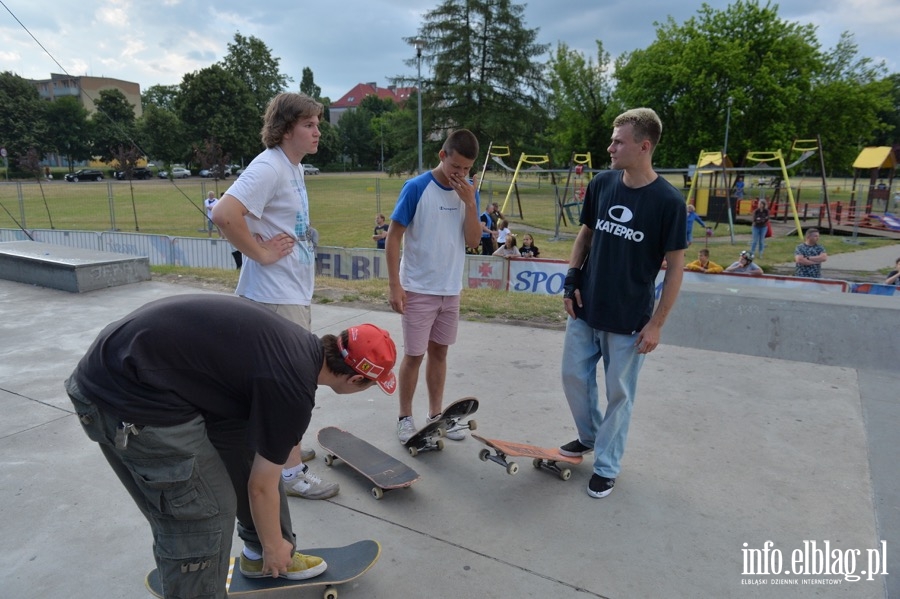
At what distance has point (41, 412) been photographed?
398 cm

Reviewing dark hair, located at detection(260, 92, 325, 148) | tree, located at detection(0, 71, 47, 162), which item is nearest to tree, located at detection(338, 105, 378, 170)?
tree, located at detection(0, 71, 47, 162)

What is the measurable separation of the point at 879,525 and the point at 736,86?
134 ft

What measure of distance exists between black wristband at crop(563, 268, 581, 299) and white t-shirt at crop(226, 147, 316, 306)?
4.74 ft

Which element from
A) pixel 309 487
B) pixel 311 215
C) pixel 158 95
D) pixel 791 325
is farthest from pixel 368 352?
pixel 158 95

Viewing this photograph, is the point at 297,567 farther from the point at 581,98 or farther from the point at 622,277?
the point at 581,98

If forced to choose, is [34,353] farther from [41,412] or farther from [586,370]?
[586,370]

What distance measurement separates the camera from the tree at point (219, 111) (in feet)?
192

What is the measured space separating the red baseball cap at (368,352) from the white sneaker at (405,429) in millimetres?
1696

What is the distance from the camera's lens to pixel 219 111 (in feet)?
194

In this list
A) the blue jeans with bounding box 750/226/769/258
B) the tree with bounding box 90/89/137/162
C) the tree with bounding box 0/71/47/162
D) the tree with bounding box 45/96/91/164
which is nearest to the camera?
the blue jeans with bounding box 750/226/769/258

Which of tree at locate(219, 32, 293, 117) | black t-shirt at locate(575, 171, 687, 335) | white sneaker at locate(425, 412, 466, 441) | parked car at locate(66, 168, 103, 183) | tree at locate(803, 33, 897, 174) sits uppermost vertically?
tree at locate(219, 32, 293, 117)

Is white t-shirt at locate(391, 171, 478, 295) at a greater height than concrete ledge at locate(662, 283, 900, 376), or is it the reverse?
white t-shirt at locate(391, 171, 478, 295)

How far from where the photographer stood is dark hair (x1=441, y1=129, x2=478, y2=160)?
10.6ft

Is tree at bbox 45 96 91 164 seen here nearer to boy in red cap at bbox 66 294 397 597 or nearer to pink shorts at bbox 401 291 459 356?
pink shorts at bbox 401 291 459 356
